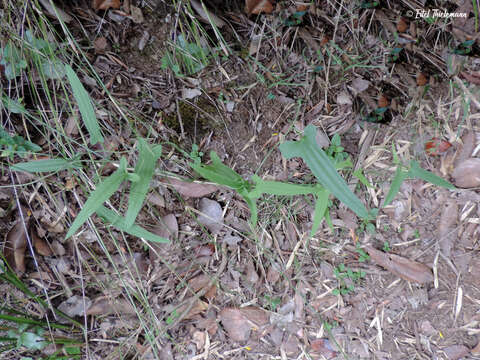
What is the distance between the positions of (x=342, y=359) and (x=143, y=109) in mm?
1592

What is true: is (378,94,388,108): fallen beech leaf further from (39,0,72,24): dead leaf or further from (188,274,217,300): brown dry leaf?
(39,0,72,24): dead leaf

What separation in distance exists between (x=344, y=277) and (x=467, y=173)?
0.74 m

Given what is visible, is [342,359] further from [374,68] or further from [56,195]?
[56,195]

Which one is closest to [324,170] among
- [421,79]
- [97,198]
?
[97,198]

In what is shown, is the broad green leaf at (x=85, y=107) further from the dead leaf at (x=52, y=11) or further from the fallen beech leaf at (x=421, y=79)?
the fallen beech leaf at (x=421, y=79)

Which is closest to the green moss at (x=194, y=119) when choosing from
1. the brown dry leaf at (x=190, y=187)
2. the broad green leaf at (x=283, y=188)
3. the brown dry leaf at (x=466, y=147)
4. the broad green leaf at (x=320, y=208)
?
the brown dry leaf at (x=190, y=187)

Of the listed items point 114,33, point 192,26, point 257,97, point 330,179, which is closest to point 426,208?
point 330,179

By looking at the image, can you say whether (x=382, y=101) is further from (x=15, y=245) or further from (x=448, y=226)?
(x=15, y=245)

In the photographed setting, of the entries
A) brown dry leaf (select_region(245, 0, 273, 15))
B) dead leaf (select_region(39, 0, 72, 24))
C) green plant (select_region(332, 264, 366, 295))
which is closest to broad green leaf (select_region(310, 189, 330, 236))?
green plant (select_region(332, 264, 366, 295))

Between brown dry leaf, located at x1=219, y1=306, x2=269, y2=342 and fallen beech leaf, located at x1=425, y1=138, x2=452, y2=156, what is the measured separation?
44.5 inches

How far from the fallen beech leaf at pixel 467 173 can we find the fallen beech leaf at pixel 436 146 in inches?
3.9

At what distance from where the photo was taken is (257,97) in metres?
1.73

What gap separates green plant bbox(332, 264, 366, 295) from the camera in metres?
1.71

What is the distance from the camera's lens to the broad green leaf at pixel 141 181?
1.22 metres
